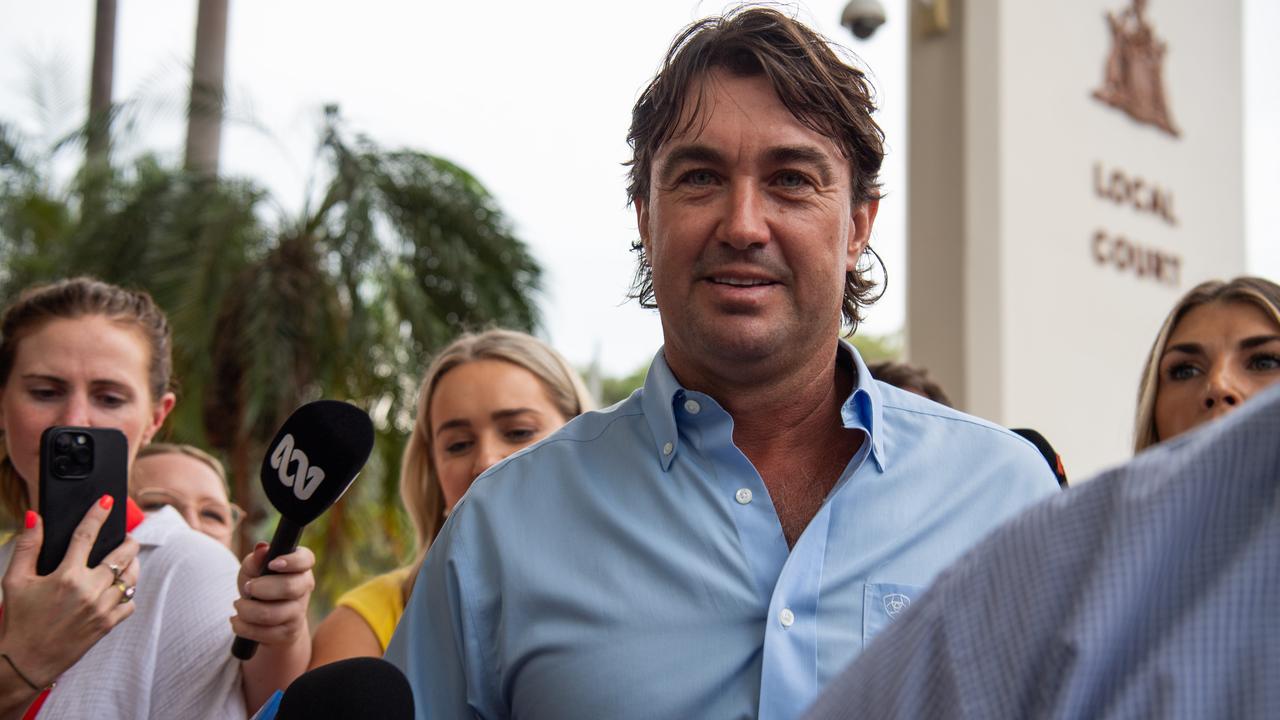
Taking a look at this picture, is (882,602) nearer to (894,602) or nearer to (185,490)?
(894,602)

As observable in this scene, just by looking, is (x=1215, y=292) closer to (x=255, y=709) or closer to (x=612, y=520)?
(x=612, y=520)

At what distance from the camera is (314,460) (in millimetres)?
2070

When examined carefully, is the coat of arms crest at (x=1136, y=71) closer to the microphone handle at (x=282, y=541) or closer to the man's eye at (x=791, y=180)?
the man's eye at (x=791, y=180)

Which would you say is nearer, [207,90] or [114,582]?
[114,582]

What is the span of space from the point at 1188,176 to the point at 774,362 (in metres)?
10.9

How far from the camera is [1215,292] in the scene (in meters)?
3.43

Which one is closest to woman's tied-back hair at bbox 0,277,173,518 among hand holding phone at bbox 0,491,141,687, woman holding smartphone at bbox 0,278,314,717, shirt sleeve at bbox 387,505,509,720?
woman holding smartphone at bbox 0,278,314,717

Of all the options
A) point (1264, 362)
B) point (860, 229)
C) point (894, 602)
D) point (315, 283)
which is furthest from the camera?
point (315, 283)

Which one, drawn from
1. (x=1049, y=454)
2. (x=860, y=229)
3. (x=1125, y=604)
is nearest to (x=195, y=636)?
(x=860, y=229)

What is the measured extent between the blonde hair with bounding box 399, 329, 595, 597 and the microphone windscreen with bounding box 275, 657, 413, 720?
2.09m

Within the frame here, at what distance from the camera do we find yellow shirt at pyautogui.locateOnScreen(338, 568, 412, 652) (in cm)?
322

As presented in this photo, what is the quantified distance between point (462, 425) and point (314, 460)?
4.83ft

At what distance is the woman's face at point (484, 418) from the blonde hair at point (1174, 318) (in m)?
1.69

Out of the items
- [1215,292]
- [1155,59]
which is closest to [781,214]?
[1215,292]
